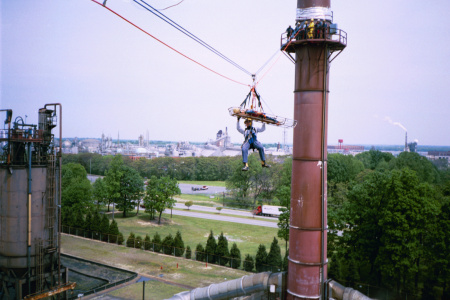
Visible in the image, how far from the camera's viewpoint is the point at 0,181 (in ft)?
72.8

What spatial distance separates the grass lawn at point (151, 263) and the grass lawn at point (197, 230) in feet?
16.1

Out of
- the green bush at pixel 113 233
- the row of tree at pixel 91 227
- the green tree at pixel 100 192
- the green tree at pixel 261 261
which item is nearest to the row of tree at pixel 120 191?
the green tree at pixel 100 192

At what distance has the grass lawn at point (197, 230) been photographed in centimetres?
4009

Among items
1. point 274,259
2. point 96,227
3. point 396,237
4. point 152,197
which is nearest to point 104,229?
point 96,227

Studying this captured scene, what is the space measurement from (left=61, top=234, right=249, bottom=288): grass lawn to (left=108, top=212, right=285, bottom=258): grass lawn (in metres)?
4.92

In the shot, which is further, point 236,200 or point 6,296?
point 236,200

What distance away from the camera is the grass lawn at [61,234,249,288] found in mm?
28984

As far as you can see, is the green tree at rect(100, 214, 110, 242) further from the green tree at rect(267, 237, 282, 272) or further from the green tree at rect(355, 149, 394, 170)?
the green tree at rect(355, 149, 394, 170)

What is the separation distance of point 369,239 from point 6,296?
24.3 m

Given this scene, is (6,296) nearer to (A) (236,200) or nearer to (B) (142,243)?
(B) (142,243)

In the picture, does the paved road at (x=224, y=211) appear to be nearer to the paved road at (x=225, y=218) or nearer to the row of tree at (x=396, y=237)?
the paved road at (x=225, y=218)

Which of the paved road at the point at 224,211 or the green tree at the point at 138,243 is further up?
the green tree at the point at 138,243

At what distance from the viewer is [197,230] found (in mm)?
45562

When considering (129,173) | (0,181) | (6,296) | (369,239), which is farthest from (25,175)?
(129,173)
